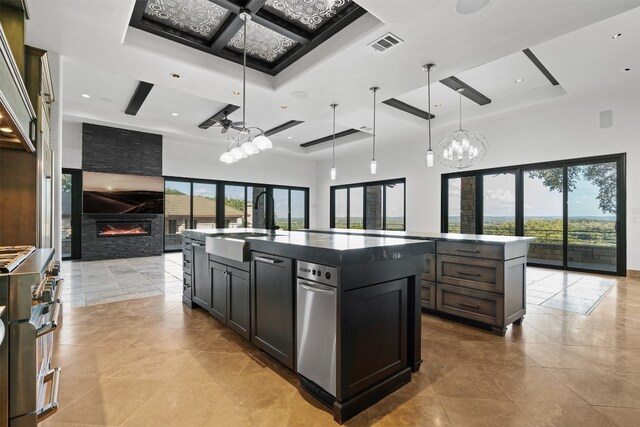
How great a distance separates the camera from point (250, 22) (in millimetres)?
3561

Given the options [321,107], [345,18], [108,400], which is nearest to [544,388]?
[108,400]

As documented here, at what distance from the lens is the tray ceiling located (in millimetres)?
3324

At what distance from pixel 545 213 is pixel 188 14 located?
7030 millimetres

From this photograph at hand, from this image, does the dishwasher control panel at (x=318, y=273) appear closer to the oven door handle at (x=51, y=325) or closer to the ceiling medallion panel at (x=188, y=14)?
the oven door handle at (x=51, y=325)

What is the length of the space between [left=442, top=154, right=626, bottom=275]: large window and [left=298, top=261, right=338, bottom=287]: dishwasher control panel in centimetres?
591

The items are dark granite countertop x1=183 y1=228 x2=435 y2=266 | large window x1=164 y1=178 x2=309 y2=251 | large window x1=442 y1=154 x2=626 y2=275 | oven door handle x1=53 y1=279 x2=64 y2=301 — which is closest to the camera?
oven door handle x1=53 y1=279 x2=64 y2=301

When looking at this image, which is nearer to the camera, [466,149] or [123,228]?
[466,149]

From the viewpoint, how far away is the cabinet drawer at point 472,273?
293cm

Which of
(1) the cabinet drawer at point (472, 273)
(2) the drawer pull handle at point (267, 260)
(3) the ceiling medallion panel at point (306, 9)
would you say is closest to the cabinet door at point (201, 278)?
(2) the drawer pull handle at point (267, 260)

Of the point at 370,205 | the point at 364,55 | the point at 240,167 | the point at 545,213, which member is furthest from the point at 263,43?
the point at 370,205

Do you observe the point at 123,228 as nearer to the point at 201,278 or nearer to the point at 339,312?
the point at 201,278

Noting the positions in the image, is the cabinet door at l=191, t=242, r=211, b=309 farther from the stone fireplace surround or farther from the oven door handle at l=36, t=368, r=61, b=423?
the stone fireplace surround

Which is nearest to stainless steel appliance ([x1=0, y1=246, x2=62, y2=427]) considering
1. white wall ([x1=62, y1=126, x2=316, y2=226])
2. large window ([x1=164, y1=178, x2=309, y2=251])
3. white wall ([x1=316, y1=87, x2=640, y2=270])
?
large window ([x1=164, y1=178, x2=309, y2=251])

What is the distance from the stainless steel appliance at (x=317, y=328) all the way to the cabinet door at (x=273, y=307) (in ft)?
0.35
